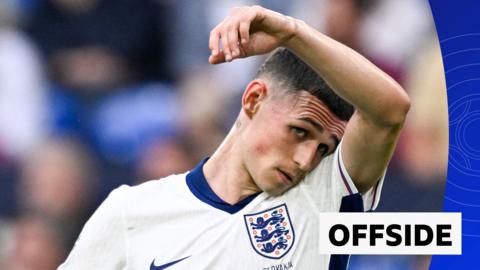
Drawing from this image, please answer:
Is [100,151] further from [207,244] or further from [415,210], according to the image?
[415,210]

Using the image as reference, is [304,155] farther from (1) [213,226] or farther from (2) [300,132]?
(1) [213,226]

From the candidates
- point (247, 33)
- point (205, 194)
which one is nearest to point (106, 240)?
Result: point (205, 194)

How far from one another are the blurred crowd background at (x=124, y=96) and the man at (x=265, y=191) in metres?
0.42

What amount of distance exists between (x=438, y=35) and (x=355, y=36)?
299mm

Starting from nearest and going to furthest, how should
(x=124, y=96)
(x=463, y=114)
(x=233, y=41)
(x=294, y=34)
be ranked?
(x=233, y=41)
(x=294, y=34)
(x=463, y=114)
(x=124, y=96)

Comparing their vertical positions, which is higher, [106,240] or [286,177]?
[286,177]

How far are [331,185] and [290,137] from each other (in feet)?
0.57

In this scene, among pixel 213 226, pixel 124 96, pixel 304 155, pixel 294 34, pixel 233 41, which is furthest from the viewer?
pixel 124 96

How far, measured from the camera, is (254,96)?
2.24 meters

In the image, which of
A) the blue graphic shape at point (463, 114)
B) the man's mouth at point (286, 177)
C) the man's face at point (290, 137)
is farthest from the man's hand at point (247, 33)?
the blue graphic shape at point (463, 114)

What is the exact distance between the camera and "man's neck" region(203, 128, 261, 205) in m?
2.28

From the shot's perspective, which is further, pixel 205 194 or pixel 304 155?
pixel 205 194

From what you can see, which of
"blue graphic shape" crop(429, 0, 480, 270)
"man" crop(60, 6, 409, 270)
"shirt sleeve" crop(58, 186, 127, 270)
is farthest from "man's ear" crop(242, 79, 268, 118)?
"blue graphic shape" crop(429, 0, 480, 270)

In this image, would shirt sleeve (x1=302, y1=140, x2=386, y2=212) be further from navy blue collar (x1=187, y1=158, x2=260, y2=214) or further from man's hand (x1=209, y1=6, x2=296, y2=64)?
man's hand (x1=209, y1=6, x2=296, y2=64)
